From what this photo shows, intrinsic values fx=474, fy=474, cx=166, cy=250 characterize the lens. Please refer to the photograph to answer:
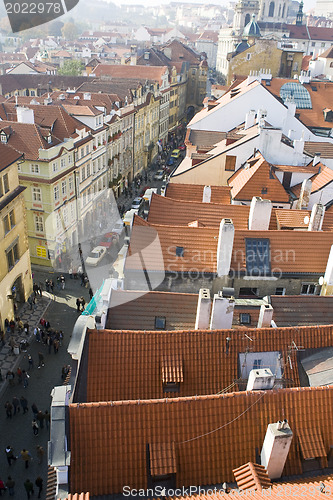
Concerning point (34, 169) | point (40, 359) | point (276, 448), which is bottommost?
point (40, 359)

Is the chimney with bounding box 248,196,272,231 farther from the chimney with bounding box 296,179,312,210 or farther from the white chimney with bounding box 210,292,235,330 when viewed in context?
the white chimney with bounding box 210,292,235,330

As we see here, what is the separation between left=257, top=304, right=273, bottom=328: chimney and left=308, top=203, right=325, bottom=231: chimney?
9.55 metres

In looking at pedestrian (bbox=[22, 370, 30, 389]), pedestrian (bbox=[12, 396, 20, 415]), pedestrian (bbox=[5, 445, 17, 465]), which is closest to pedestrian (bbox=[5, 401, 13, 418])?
pedestrian (bbox=[12, 396, 20, 415])

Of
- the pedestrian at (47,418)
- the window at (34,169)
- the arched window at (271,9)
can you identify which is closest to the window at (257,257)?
the pedestrian at (47,418)

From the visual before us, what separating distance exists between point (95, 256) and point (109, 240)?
3472 millimetres

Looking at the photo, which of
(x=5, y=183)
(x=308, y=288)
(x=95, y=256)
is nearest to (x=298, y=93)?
(x=95, y=256)

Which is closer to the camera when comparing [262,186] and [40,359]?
[40,359]

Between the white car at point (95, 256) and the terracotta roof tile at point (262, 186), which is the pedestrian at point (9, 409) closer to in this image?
the white car at point (95, 256)

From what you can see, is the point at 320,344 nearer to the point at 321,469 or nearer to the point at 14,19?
the point at 321,469

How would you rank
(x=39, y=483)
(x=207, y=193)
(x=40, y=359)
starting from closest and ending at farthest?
1. (x=39, y=483)
2. (x=40, y=359)
3. (x=207, y=193)

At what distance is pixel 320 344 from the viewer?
1766 centimetres

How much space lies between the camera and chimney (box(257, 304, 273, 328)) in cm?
1823

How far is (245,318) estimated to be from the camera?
1973 centimetres

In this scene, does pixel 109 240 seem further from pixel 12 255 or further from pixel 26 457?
pixel 26 457
